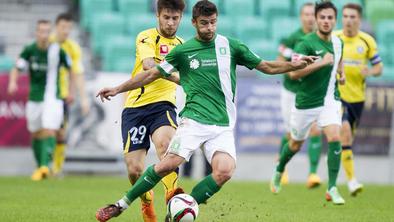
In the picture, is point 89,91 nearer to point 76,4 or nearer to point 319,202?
point 76,4

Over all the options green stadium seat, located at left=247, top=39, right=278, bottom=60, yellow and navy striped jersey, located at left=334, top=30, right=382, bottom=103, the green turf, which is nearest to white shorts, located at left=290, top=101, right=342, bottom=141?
the green turf

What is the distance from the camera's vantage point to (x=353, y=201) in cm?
1230

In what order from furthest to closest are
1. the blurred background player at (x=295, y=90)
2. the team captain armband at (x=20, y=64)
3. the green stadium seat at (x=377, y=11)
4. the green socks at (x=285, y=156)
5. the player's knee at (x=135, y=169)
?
the green stadium seat at (x=377, y=11) < the team captain armband at (x=20, y=64) < the blurred background player at (x=295, y=90) < the green socks at (x=285, y=156) < the player's knee at (x=135, y=169)

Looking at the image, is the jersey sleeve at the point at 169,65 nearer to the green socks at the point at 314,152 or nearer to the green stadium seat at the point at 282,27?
the green socks at the point at 314,152

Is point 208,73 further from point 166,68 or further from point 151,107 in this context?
point 151,107

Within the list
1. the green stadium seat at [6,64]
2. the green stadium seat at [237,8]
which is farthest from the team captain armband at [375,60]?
the green stadium seat at [237,8]

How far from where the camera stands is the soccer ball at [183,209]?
786cm

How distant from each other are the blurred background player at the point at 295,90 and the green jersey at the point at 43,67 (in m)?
3.78

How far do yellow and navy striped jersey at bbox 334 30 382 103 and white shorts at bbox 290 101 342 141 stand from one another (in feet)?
5.84

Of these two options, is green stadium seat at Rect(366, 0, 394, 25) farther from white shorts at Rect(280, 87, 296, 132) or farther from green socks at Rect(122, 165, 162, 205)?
green socks at Rect(122, 165, 162, 205)

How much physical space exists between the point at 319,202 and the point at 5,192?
4.24m

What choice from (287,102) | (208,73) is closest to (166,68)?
(208,73)

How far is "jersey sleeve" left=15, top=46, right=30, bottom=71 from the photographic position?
1602 centimetres

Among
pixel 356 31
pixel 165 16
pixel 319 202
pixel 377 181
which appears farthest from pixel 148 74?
pixel 377 181
